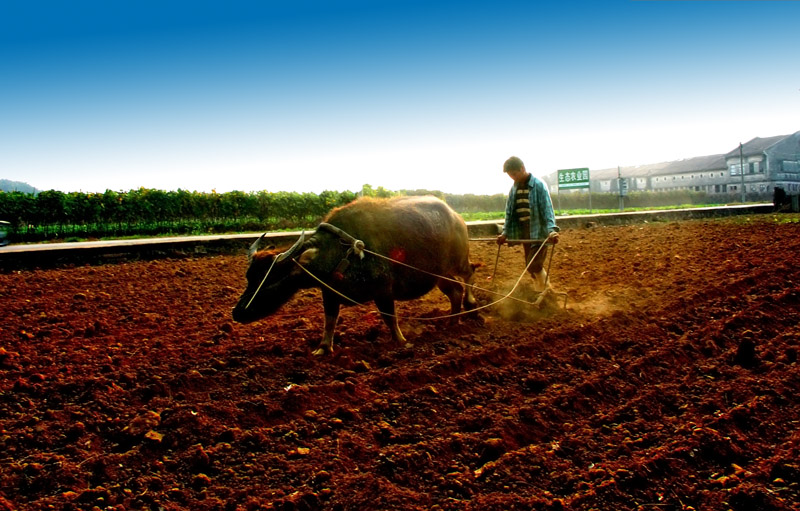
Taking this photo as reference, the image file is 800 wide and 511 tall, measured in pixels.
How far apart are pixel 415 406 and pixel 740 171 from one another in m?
84.8

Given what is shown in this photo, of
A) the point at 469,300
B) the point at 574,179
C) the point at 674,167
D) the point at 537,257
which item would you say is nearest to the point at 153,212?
the point at 469,300

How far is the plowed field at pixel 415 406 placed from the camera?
11.6 feet

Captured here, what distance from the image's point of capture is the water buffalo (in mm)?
6137

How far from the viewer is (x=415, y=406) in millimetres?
4727

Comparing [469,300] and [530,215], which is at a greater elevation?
[530,215]

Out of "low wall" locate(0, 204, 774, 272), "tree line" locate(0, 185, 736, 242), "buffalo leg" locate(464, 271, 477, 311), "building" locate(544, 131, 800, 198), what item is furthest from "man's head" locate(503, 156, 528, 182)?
"building" locate(544, 131, 800, 198)

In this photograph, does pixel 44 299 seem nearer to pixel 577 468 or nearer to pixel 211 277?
pixel 211 277

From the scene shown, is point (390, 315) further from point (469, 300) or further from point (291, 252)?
point (469, 300)

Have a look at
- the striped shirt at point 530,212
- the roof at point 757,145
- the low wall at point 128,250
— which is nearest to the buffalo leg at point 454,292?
the striped shirt at point 530,212

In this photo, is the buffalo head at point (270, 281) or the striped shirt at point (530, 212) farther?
the striped shirt at point (530, 212)

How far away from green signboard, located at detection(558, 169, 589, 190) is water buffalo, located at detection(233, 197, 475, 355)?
97.4ft

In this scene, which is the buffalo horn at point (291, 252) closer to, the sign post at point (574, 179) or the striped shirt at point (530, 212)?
the striped shirt at point (530, 212)

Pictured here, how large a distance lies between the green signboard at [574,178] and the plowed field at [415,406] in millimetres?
27372

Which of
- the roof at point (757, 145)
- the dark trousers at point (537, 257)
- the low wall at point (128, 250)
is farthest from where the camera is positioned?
the roof at point (757, 145)
